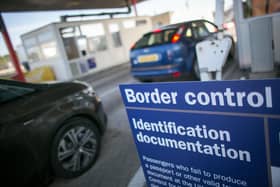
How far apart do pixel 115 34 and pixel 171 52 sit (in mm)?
9623

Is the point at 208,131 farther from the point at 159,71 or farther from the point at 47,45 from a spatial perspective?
the point at 47,45

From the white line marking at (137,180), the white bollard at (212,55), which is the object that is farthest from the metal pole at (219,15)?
the white line marking at (137,180)

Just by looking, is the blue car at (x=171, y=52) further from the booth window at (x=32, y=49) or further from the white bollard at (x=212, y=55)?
the booth window at (x=32, y=49)

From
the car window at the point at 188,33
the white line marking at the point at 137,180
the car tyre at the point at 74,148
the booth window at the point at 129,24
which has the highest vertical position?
Answer: the booth window at the point at 129,24

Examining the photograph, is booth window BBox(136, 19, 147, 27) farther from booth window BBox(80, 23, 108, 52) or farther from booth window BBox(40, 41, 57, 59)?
booth window BBox(40, 41, 57, 59)

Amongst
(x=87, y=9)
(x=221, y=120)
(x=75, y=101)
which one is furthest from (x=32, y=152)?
(x=87, y=9)

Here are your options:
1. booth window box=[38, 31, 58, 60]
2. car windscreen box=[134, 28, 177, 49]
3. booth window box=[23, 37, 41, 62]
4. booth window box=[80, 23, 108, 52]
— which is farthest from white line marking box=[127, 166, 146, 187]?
booth window box=[23, 37, 41, 62]

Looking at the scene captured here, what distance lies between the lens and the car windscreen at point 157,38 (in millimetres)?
4531

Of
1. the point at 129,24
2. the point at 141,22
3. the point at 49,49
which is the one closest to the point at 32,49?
the point at 49,49

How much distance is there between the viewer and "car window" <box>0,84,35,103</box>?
2096 mm

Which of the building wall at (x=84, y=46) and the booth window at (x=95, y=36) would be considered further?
the booth window at (x=95, y=36)

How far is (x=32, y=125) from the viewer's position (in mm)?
1978

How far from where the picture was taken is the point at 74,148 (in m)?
2.35

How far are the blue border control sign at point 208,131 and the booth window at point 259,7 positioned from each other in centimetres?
407
